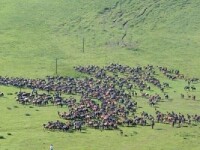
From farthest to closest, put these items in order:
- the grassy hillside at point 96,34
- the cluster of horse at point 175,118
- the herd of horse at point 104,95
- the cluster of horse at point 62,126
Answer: the grassy hillside at point 96,34, the cluster of horse at point 175,118, the herd of horse at point 104,95, the cluster of horse at point 62,126

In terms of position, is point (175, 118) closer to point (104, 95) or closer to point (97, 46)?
point (104, 95)

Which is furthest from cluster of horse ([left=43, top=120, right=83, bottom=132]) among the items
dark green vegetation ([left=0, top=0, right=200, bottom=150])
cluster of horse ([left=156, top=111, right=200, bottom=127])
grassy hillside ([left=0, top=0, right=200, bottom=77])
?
grassy hillside ([left=0, top=0, right=200, bottom=77])

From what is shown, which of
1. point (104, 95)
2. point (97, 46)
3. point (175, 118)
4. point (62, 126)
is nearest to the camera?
point (62, 126)

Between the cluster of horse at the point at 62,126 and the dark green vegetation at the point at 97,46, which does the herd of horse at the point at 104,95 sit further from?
the dark green vegetation at the point at 97,46

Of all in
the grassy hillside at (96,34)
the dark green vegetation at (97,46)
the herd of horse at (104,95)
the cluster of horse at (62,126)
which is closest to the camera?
the dark green vegetation at (97,46)

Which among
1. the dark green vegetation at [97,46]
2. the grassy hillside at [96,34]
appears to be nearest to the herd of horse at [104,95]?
the dark green vegetation at [97,46]

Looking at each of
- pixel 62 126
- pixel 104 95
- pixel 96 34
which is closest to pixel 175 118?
pixel 62 126

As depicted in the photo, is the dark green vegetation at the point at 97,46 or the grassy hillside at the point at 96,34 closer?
the dark green vegetation at the point at 97,46
